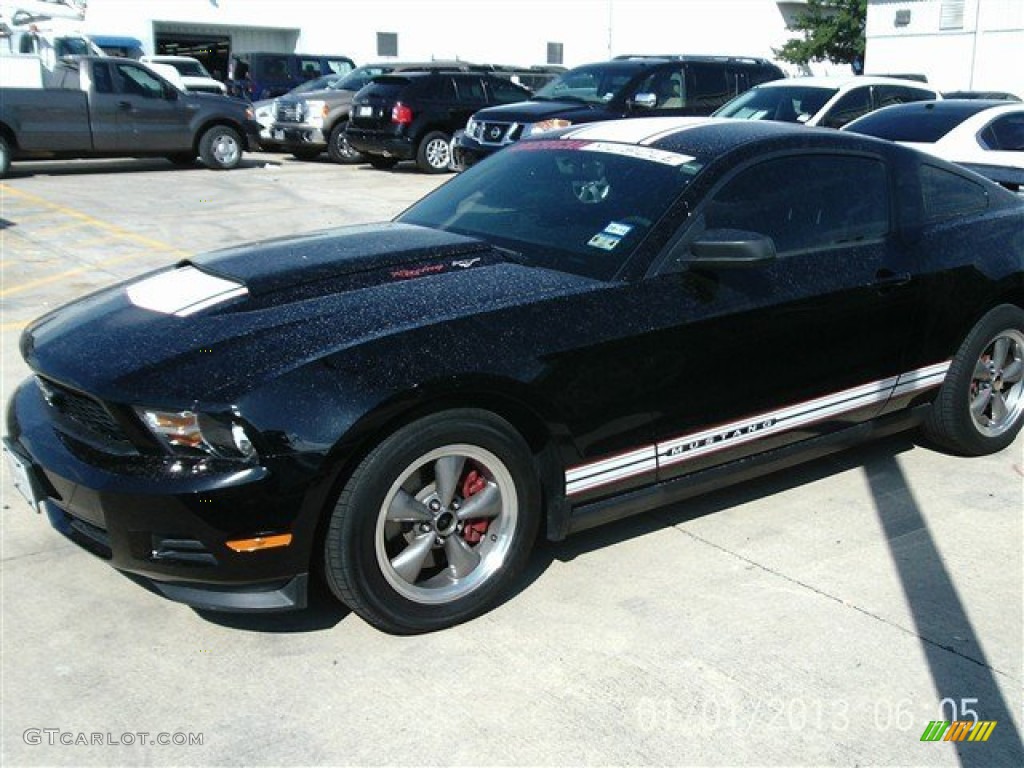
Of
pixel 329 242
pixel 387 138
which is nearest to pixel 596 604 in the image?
pixel 329 242

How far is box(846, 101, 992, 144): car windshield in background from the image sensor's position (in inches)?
396

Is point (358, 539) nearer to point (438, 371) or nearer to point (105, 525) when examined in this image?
point (438, 371)

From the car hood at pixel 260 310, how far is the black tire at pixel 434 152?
13594mm

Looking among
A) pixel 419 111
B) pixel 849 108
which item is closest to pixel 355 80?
pixel 419 111

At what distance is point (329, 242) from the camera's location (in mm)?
4434

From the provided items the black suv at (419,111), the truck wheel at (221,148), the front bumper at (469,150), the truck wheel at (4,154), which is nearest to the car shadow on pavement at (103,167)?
the truck wheel at (221,148)

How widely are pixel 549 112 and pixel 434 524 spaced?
1133 cm

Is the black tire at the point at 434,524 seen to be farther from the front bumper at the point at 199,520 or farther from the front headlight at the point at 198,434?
the front headlight at the point at 198,434

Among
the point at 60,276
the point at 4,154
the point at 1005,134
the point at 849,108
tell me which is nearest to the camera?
the point at 60,276

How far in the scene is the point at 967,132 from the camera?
9891 millimetres

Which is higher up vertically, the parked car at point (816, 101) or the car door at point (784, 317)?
the parked car at point (816, 101)

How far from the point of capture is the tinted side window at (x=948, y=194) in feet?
16.4

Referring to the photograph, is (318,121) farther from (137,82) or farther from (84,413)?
(84,413)

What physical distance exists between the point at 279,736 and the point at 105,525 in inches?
34.0
